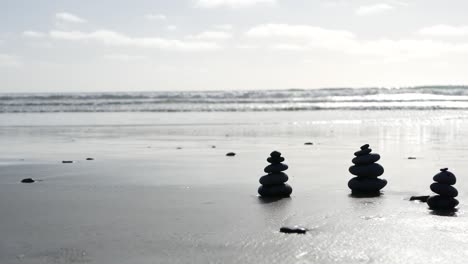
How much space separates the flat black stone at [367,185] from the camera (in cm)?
1221

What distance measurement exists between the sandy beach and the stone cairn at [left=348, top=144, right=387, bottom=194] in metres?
0.25

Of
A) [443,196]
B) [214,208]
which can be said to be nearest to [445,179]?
[443,196]

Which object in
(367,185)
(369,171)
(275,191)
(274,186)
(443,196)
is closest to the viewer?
(443,196)

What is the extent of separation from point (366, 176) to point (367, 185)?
34 cm

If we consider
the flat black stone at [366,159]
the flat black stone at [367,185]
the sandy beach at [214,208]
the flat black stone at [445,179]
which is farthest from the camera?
the flat black stone at [366,159]

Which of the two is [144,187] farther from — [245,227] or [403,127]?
[403,127]

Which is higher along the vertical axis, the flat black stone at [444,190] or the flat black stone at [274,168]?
the flat black stone at [274,168]

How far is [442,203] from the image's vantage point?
33.8 ft

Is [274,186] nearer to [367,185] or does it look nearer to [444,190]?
[367,185]

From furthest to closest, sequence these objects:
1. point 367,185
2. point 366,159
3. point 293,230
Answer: point 366,159 → point 367,185 → point 293,230

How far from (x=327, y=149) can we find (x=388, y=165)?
477 centimetres

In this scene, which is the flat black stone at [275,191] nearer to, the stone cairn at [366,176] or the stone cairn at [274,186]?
the stone cairn at [274,186]

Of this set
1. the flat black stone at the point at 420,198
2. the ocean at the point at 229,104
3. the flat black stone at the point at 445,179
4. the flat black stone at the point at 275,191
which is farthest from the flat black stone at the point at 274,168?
the ocean at the point at 229,104

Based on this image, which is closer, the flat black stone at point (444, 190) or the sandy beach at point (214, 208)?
the sandy beach at point (214, 208)
